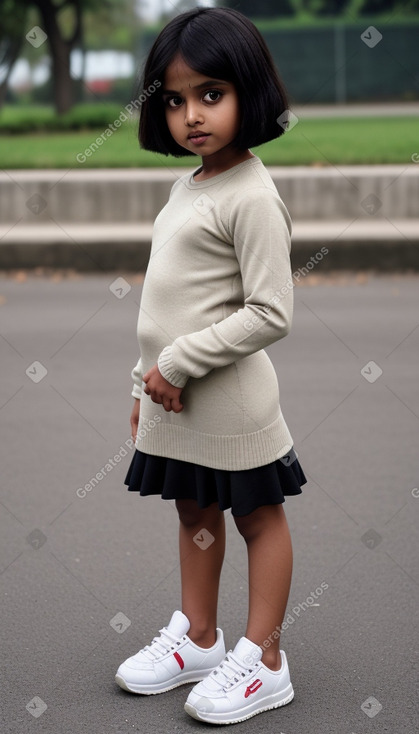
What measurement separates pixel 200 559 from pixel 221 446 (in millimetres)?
338

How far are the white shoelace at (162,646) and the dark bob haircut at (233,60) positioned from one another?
1.17 m

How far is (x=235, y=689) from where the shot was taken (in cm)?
266

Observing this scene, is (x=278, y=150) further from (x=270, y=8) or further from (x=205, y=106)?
(x=270, y=8)

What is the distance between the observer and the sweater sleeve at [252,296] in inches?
95.9

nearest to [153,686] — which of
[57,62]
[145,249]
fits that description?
[145,249]

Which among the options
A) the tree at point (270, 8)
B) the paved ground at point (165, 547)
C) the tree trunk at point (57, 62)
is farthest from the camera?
the tree at point (270, 8)

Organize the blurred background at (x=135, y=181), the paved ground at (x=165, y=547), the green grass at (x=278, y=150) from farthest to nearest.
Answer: the green grass at (x=278, y=150)
the blurred background at (x=135, y=181)
the paved ground at (x=165, y=547)

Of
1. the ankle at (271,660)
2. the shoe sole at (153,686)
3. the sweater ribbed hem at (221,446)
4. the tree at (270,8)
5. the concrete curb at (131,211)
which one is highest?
the sweater ribbed hem at (221,446)

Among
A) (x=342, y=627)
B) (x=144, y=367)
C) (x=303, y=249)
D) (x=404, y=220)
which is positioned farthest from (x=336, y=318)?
(x=144, y=367)

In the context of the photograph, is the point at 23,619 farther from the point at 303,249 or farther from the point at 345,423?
the point at 303,249

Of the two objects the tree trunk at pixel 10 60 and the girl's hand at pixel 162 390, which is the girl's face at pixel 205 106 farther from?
the tree trunk at pixel 10 60

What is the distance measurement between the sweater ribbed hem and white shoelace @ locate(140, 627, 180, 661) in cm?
48

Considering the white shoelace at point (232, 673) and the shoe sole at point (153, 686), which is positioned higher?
the white shoelace at point (232, 673)

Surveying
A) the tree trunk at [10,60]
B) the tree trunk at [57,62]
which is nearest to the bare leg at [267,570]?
the tree trunk at [57,62]
